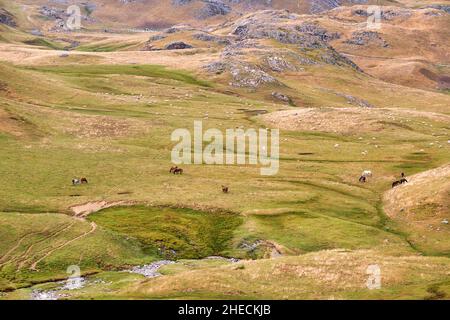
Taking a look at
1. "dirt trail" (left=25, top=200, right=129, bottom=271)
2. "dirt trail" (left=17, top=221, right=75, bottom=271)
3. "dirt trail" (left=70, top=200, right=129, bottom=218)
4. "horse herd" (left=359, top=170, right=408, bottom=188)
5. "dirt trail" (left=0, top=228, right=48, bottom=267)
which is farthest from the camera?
"horse herd" (left=359, top=170, right=408, bottom=188)

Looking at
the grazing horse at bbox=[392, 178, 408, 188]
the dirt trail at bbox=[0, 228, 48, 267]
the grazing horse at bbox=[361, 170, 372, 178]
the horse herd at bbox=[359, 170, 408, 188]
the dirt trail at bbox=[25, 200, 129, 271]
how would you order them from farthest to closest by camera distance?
the grazing horse at bbox=[361, 170, 372, 178]
the horse herd at bbox=[359, 170, 408, 188]
the grazing horse at bbox=[392, 178, 408, 188]
the dirt trail at bbox=[25, 200, 129, 271]
the dirt trail at bbox=[0, 228, 48, 267]

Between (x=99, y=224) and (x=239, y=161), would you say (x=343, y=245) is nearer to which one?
(x=99, y=224)

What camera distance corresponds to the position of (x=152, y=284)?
47.3 metres

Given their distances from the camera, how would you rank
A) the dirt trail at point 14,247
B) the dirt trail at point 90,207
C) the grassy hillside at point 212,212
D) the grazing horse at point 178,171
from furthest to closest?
1. the grazing horse at point 178,171
2. the dirt trail at point 90,207
3. the dirt trail at point 14,247
4. the grassy hillside at point 212,212

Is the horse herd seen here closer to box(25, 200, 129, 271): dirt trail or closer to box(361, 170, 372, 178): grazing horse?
box(361, 170, 372, 178): grazing horse

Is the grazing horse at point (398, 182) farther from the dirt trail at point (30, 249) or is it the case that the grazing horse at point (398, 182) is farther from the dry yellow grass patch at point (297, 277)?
the dirt trail at point (30, 249)

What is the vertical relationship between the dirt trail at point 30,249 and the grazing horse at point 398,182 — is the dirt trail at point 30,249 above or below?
below

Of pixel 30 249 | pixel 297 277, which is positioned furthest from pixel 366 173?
pixel 30 249

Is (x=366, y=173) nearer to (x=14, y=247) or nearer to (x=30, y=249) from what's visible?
(x=30, y=249)

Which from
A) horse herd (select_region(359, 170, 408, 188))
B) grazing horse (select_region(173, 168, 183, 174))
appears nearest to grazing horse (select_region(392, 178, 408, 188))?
horse herd (select_region(359, 170, 408, 188))

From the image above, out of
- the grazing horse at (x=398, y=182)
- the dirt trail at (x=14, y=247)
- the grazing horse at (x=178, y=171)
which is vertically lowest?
the dirt trail at (x=14, y=247)

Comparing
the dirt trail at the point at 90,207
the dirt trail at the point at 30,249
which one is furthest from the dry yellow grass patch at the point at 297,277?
the dirt trail at the point at 90,207

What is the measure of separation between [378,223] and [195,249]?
83.7ft

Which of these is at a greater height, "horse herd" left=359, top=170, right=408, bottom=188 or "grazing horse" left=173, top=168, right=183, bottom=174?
→ "grazing horse" left=173, top=168, right=183, bottom=174
